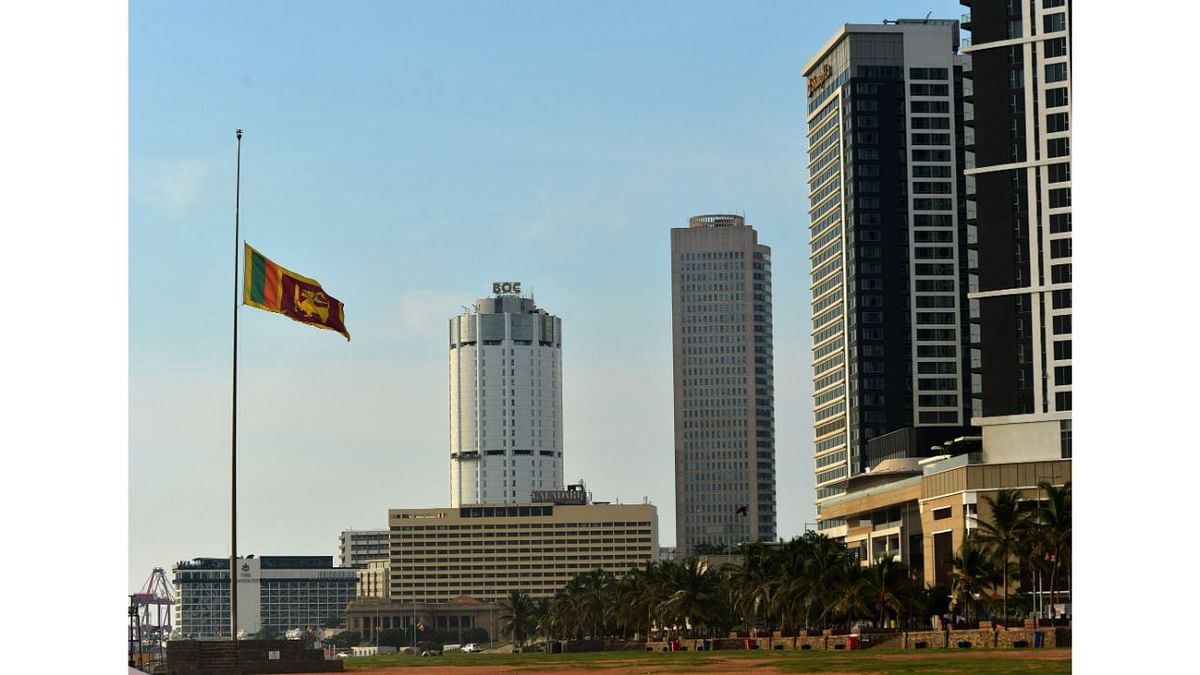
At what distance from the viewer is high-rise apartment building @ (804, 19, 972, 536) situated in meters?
146

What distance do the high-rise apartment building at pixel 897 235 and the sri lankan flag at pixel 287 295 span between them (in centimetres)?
10783

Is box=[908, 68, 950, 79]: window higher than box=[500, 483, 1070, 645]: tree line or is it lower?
higher

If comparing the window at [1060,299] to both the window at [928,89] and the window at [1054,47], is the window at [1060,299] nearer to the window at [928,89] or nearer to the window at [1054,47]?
the window at [1054,47]

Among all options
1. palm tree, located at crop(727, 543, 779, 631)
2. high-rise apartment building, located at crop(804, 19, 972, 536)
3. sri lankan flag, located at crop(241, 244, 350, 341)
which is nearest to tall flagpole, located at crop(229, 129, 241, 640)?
sri lankan flag, located at crop(241, 244, 350, 341)

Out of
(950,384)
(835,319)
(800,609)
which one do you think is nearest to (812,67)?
(835,319)

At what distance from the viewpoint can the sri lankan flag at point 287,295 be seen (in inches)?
1551

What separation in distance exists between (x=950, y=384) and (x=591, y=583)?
36106 millimetres

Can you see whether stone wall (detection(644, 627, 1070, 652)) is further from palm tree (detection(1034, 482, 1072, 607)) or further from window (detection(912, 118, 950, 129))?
window (detection(912, 118, 950, 129))

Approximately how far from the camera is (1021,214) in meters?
96.1

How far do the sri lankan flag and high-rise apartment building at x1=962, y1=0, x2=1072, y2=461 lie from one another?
6022cm

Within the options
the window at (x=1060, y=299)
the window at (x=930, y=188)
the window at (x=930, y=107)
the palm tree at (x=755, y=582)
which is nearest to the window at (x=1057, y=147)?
the window at (x=1060, y=299)

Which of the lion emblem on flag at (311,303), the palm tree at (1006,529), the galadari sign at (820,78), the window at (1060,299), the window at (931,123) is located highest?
the galadari sign at (820,78)

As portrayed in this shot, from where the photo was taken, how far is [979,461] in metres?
94.2

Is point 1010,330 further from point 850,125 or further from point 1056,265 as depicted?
point 850,125
